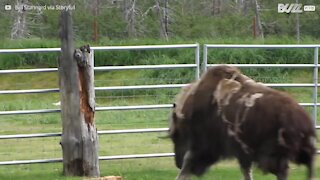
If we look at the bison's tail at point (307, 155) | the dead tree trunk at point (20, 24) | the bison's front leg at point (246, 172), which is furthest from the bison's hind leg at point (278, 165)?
the dead tree trunk at point (20, 24)

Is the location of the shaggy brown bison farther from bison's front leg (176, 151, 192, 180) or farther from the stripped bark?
the stripped bark

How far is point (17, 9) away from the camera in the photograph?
25422 mm

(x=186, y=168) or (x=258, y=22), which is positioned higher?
(x=258, y=22)

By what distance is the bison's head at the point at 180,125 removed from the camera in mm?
7336

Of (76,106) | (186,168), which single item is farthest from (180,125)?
(76,106)

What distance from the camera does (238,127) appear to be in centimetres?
655

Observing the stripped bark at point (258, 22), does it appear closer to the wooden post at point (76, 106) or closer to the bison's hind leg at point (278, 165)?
the wooden post at point (76, 106)

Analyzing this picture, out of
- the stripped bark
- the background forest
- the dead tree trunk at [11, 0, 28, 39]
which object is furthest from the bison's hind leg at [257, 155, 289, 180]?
the stripped bark

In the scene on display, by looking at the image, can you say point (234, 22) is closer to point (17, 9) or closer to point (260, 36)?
point (260, 36)

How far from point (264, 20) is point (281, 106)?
74.3 ft

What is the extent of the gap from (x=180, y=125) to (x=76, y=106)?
2.00 meters

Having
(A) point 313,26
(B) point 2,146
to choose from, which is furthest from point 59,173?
(A) point 313,26

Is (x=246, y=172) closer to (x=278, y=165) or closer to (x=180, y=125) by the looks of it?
(x=180, y=125)

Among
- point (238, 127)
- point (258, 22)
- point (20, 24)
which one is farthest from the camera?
point (258, 22)
